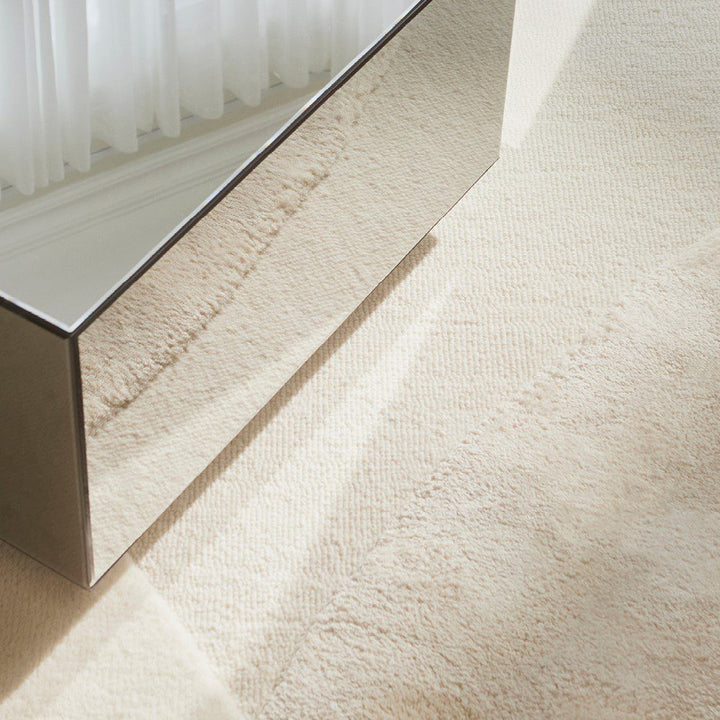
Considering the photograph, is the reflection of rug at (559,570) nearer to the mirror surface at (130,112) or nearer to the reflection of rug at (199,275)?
the reflection of rug at (199,275)

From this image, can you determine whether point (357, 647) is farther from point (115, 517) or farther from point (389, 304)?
point (389, 304)

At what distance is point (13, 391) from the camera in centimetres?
92

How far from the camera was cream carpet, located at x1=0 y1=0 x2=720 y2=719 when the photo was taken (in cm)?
105

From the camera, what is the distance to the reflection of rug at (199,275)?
88cm

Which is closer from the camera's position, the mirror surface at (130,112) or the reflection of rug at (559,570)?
the mirror surface at (130,112)

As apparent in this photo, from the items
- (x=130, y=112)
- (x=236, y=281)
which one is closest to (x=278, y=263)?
(x=236, y=281)

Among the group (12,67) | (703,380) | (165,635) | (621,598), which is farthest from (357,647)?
(12,67)

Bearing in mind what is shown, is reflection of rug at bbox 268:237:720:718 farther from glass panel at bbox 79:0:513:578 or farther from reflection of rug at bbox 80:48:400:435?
reflection of rug at bbox 80:48:400:435

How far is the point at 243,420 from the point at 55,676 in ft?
1.13

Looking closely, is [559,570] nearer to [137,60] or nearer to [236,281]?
[236,281]

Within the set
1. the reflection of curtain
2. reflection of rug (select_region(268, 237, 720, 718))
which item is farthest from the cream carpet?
the reflection of curtain

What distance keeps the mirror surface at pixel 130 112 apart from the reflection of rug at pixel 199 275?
25mm

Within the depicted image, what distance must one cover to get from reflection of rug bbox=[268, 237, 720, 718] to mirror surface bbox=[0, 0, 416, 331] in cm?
A: 46

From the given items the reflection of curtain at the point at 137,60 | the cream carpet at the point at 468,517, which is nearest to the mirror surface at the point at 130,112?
the reflection of curtain at the point at 137,60
